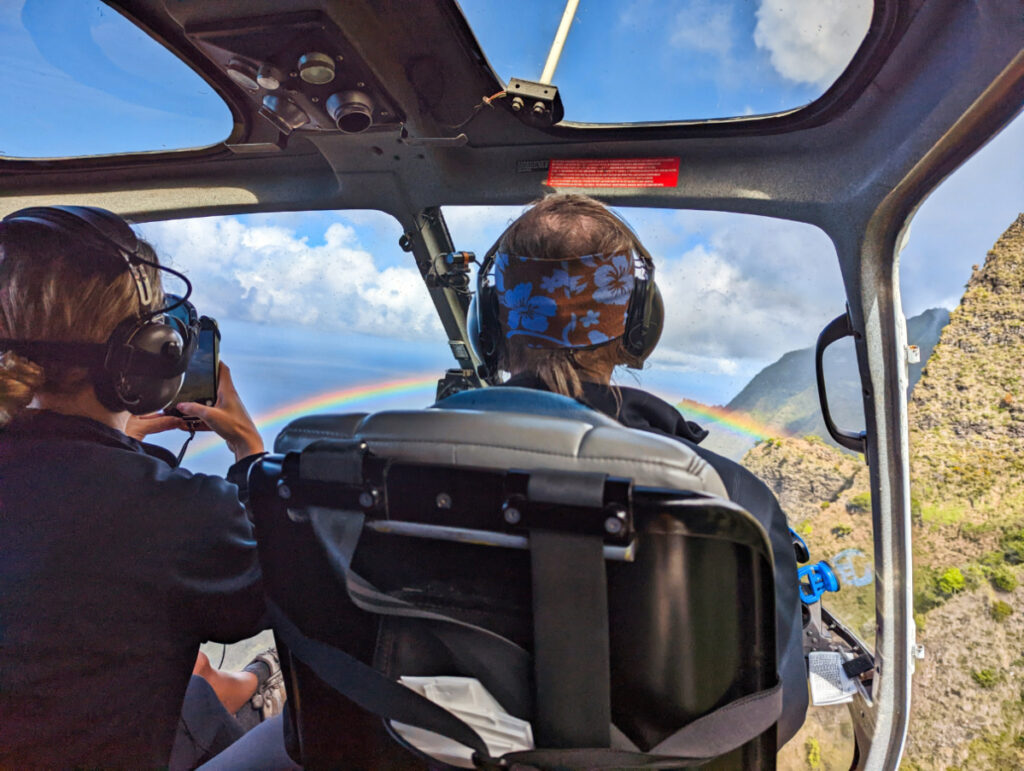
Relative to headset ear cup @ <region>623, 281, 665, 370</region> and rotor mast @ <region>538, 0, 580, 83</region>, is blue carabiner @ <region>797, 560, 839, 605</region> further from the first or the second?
rotor mast @ <region>538, 0, 580, 83</region>

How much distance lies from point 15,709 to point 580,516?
114 centimetres

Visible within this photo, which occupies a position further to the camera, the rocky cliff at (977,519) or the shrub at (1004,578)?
the shrub at (1004,578)

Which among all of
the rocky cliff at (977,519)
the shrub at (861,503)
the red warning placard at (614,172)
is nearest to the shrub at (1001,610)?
the rocky cliff at (977,519)

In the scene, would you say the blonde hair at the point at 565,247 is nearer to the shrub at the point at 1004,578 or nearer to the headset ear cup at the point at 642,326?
the headset ear cup at the point at 642,326

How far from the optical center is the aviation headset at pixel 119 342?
3.93 feet

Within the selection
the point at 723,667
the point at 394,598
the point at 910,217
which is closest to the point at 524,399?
the point at 394,598

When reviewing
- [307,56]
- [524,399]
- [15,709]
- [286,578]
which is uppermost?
[307,56]

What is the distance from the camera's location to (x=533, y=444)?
26.8 inches

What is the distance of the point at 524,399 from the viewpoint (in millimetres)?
849

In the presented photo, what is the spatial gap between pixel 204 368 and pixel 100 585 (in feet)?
2.34

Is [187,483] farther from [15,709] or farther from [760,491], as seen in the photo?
[760,491]

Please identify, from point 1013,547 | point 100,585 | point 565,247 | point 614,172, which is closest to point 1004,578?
point 1013,547

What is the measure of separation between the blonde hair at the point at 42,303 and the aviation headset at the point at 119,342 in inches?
0.5

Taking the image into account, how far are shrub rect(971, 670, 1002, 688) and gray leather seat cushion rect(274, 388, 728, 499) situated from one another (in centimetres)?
1225
